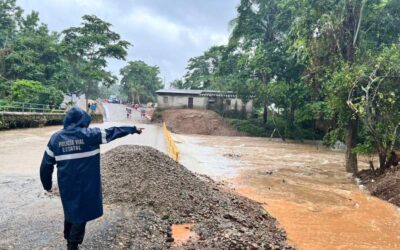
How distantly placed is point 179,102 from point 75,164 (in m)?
49.2

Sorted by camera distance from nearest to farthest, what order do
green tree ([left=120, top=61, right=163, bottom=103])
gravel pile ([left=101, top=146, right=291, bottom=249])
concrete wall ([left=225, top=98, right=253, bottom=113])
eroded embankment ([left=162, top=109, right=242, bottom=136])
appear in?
gravel pile ([left=101, top=146, right=291, bottom=249])
eroded embankment ([left=162, top=109, right=242, bottom=136])
concrete wall ([left=225, top=98, right=253, bottom=113])
green tree ([left=120, top=61, right=163, bottom=103])

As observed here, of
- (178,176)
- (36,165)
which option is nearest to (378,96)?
(178,176)

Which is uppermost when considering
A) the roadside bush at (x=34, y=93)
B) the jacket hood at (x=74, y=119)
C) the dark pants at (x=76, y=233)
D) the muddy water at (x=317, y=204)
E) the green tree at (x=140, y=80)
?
the green tree at (x=140, y=80)

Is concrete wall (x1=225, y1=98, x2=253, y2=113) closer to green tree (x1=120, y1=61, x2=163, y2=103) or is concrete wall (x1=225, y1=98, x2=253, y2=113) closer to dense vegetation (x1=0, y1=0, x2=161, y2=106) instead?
dense vegetation (x1=0, y1=0, x2=161, y2=106)

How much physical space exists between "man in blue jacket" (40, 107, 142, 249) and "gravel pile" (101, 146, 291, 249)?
1.21 m

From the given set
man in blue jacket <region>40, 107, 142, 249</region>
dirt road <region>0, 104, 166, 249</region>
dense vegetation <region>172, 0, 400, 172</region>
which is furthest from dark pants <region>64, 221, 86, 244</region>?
dense vegetation <region>172, 0, 400, 172</region>

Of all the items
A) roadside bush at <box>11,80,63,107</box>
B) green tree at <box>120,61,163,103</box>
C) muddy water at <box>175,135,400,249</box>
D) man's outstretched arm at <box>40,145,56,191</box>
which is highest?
green tree at <box>120,61,163,103</box>

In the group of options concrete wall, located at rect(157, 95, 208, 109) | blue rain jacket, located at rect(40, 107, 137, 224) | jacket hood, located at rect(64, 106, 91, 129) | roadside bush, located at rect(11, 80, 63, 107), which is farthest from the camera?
concrete wall, located at rect(157, 95, 208, 109)

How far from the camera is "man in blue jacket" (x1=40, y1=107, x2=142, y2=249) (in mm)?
4465

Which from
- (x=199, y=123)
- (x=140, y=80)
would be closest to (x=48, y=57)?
(x=199, y=123)

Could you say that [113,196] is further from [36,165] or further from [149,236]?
[36,165]

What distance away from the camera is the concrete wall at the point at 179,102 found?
52878 mm

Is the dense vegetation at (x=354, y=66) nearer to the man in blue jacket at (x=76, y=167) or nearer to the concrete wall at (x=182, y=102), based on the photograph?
the man in blue jacket at (x=76, y=167)

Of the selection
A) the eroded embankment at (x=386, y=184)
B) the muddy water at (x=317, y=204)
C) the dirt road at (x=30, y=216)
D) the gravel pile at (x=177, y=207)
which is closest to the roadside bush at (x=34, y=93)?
the muddy water at (x=317, y=204)
